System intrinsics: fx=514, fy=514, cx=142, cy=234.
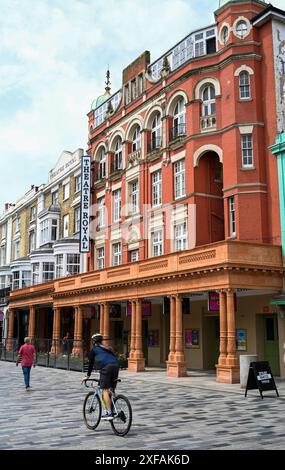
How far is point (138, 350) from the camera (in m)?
26.0

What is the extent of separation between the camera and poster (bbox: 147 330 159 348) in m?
31.3

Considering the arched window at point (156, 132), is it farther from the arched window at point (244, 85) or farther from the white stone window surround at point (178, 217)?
the arched window at point (244, 85)

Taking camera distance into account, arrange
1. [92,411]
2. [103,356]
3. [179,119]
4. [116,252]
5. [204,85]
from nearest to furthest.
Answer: [103,356] → [92,411] → [204,85] → [179,119] → [116,252]

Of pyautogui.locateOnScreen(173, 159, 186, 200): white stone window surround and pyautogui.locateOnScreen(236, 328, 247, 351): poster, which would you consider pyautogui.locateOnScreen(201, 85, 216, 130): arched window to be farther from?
pyautogui.locateOnScreen(236, 328, 247, 351): poster

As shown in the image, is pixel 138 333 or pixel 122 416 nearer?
pixel 122 416

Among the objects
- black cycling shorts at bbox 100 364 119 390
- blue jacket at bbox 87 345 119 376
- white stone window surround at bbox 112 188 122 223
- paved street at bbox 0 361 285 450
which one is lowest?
paved street at bbox 0 361 285 450

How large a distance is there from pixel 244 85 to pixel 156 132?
7.26 m

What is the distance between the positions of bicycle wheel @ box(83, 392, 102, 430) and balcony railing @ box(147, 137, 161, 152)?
70.5 feet

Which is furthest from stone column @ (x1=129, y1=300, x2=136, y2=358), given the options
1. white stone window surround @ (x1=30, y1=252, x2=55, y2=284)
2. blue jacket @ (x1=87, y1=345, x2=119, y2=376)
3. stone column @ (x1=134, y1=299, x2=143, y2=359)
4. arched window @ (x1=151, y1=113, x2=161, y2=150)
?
white stone window surround @ (x1=30, y1=252, x2=55, y2=284)

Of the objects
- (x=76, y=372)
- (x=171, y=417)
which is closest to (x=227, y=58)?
(x=76, y=372)

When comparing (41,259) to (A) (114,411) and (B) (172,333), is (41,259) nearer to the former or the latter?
(B) (172,333)

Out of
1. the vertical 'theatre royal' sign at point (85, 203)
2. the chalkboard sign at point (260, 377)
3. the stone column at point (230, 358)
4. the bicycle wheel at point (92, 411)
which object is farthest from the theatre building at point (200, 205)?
the bicycle wheel at point (92, 411)

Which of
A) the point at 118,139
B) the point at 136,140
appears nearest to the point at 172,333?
the point at 136,140

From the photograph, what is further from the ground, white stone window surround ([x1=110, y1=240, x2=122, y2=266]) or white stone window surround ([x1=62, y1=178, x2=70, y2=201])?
white stone window surround ([x1=62, y1=178, x2=70, y2=201])
